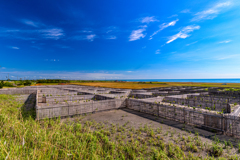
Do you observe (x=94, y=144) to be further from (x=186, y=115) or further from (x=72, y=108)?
(x=186, y=115)

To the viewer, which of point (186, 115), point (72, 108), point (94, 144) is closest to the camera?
point (94, 144)

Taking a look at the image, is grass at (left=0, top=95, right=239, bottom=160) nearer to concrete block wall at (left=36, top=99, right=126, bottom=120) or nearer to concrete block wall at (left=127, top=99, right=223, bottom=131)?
concrete block wall at (left=127, top=99, right=223, bottom=131)

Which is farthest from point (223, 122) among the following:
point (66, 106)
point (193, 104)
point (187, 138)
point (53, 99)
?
point (53, 99)

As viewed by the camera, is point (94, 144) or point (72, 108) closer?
point (94, 144)

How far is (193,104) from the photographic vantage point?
50.8ft

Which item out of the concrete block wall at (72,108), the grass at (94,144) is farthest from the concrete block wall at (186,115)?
the concrete block wall at (72,108)

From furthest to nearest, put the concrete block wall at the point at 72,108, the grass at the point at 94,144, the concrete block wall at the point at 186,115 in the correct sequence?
the concrete block wall at the point at 72,108, the concrete block wall at the point at 186,115, the grass at the point at 94,144

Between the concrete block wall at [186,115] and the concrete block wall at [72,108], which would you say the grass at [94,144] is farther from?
the concrete block wall at [72,108]

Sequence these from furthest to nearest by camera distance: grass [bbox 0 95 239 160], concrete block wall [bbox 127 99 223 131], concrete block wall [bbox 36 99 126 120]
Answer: concrete block wall [bbox 36 99 126 120] → concrete block wall [bbox 127 99 223 131] → grass [bbox 0 95 239 160]

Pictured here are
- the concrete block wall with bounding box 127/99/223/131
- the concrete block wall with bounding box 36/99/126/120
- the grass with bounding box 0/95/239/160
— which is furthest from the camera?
the concrete block wall with bounding box 36/99/126/120

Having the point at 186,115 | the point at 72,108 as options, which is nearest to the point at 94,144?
the point at 72,108

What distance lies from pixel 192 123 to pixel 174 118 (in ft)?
4.56

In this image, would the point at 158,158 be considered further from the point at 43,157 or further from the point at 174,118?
the point at 174,118

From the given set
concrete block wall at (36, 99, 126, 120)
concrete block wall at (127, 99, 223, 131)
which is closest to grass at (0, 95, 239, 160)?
concrete block wall at (127, 99, 223, 131)
